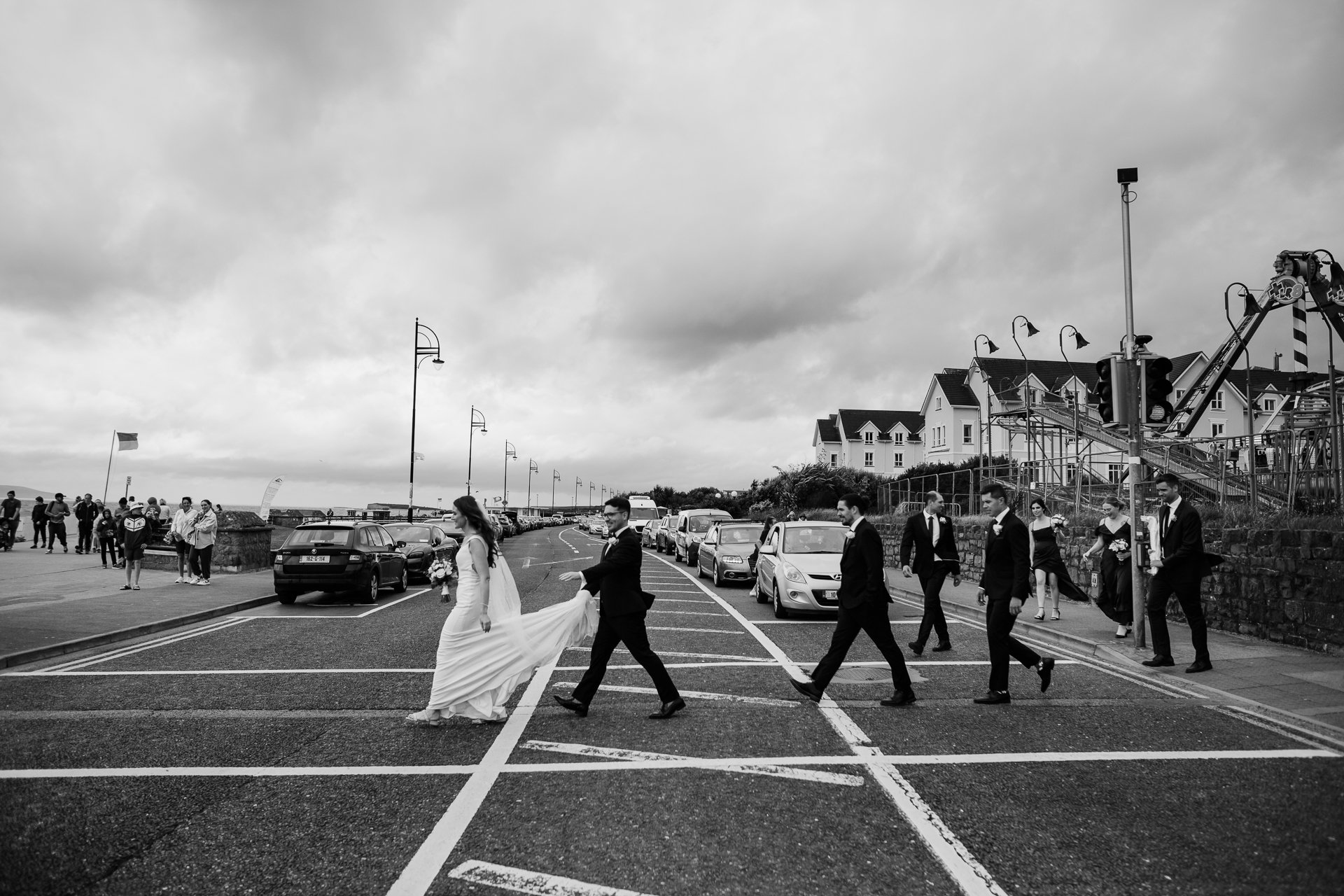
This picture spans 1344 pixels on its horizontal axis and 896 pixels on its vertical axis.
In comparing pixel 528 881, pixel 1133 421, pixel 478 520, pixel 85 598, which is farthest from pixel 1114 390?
pixel 85 598

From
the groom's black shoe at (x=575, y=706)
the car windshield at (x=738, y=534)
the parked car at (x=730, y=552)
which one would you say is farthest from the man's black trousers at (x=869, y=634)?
the car windshield at (x=738, y=534)

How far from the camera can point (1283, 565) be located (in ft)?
31.6

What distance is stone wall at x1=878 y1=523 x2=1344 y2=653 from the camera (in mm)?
8930

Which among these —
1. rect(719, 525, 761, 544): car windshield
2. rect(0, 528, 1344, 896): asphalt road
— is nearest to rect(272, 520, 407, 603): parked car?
rect(0, 528, 1344, 896): asphalt road

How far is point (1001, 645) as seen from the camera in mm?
6984

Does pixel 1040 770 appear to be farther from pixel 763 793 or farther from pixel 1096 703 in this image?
pixel 1096 703

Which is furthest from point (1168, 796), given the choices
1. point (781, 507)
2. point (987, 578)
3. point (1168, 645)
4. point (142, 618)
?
point (781, 507)

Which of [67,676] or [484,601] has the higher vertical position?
[484,601]

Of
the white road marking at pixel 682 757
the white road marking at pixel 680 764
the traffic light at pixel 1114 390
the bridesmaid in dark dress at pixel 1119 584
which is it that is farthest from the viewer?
the bridesmaid in dark dress at pixel 1119 584

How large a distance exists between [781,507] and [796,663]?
37397 mm

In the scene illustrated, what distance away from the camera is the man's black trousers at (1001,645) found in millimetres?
6926

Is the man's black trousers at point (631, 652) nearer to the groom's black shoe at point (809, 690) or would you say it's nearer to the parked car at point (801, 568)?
the groom's black shoe at point (809, 690)

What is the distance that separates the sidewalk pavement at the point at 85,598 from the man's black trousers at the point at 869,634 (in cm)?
860

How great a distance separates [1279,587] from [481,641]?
9364 millimetres
